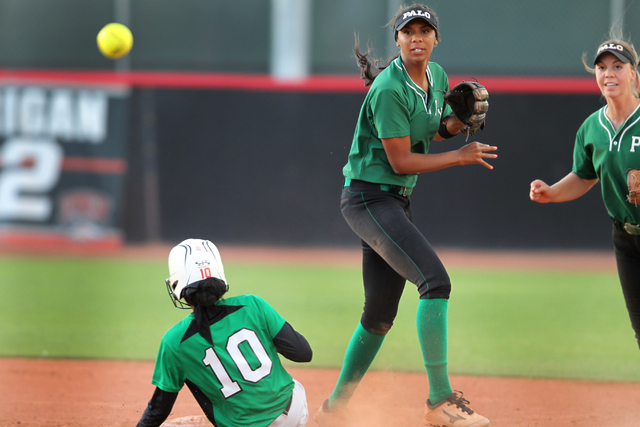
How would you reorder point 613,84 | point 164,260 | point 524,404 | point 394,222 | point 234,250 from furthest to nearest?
point 234,250
point 164,260
point 524,404
point 613,84
point 394,222

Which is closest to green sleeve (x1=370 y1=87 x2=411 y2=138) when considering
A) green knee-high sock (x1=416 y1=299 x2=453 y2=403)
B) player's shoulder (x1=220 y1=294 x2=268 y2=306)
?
green knee-high sock (x1=416 y1=299 x2=453 y2=403)

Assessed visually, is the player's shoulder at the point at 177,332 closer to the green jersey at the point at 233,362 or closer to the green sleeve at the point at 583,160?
the green jersey at the point at 233,362

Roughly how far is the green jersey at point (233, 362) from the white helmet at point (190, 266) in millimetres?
132

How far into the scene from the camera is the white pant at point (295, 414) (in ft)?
8.30

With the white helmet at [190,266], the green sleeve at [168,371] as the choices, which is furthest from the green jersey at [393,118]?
the green sleeve at [168,371]

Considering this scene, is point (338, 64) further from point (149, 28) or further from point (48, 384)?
point (48, 384)

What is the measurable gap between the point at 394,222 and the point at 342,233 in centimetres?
804

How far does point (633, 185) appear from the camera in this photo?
9.61ft

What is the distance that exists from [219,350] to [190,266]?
33 centimetres

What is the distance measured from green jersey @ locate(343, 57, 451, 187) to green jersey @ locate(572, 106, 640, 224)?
782 mm

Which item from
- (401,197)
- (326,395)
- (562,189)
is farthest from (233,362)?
(562,189)

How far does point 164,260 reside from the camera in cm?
995

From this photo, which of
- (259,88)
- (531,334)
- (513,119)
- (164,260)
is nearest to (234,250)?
(164,260)

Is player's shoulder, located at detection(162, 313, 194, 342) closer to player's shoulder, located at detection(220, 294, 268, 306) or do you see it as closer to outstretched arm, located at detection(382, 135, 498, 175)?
player's shoulder, located at detection(220, 294, 268, 306)
